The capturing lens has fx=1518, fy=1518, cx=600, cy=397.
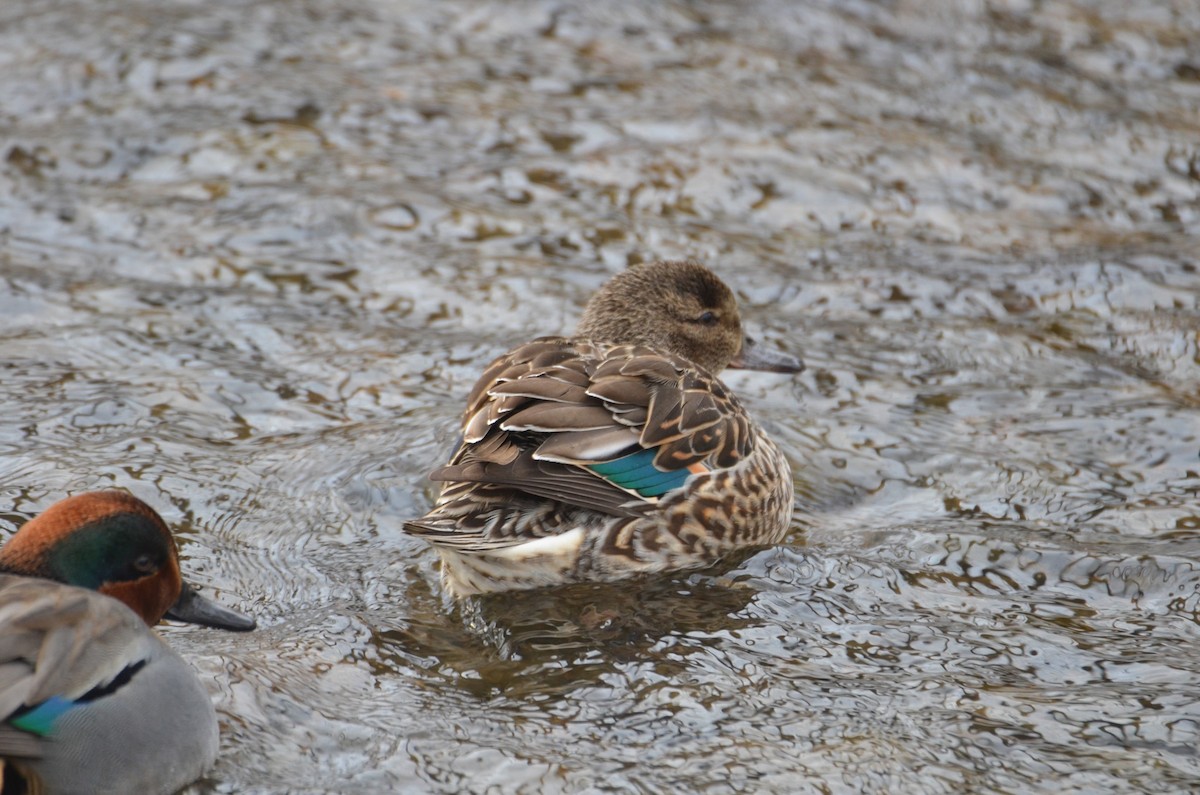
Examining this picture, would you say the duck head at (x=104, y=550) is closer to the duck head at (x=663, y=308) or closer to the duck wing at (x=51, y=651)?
the duck wing at (x=51, y=651)

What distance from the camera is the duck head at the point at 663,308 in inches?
305

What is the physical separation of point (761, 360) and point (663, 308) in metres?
0.65

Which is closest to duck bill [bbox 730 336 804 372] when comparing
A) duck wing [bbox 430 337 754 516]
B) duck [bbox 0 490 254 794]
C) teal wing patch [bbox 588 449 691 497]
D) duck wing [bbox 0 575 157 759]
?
duck wing [bbox 430 337 754 516]

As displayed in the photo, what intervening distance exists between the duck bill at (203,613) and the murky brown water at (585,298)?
17cm

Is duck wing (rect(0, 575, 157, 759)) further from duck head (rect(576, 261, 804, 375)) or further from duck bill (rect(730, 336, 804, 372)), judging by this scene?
duck bill (rect(730, 336, 804, 372))

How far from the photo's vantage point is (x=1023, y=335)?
28.9 feet

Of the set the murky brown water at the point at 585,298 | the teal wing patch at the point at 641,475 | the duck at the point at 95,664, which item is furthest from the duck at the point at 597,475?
the duck at the point at 95,664

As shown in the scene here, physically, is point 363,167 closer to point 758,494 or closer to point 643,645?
point 758,494

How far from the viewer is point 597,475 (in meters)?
6.09

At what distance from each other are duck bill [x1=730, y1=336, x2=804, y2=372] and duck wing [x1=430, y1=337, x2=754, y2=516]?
3.50 feet

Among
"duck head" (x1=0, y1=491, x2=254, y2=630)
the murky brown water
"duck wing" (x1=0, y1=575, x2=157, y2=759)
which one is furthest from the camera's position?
the murky brown water

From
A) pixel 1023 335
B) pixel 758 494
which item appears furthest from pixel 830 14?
pixel 758 494

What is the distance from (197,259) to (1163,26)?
28.2 feet

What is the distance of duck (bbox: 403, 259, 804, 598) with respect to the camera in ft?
19.4
